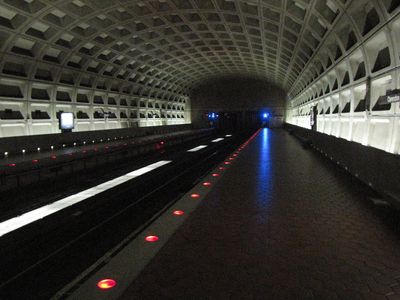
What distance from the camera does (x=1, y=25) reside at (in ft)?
57.9

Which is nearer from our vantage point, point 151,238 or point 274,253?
point 274,253

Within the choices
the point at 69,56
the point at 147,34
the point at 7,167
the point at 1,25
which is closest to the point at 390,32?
the point at 7,167

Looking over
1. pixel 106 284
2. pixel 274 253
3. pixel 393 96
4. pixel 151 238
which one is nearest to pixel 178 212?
pixel 151 238

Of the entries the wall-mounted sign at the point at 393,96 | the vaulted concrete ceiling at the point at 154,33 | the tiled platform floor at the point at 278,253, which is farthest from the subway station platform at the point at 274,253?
the vaulted concrete ceiling at the point at 154,33

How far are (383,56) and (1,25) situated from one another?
18.8 metres

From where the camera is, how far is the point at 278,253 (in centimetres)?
436

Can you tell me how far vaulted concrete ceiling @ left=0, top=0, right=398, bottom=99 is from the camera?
54.6ft

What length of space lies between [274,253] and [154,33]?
25044mm

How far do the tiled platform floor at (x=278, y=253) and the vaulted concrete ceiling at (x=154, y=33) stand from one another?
6.60 metres

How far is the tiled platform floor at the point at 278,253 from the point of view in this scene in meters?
3.44

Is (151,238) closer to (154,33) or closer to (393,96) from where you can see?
(393,96)

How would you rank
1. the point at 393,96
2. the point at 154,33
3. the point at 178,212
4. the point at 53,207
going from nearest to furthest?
the point at 178,212, the point at 53,207, the point at 393,96, the point at 154,33

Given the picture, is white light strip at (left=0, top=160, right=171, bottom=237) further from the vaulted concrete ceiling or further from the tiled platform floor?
the vaulted concrete ceiling

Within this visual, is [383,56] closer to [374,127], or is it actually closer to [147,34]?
[374,127]
